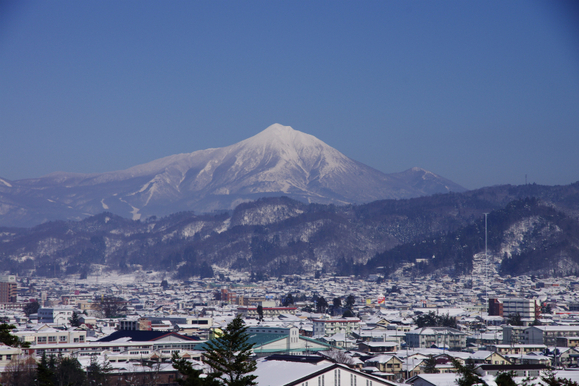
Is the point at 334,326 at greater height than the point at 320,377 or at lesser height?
greater

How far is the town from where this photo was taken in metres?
39.7

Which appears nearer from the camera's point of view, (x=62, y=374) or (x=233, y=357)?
(x=233, y=357)

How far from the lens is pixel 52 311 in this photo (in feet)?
Result: 261

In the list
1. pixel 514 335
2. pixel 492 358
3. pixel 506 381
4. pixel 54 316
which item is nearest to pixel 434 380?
pixel 506 381

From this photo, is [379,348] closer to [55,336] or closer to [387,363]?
[387,363]

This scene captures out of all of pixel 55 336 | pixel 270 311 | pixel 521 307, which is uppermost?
pixel 521 307

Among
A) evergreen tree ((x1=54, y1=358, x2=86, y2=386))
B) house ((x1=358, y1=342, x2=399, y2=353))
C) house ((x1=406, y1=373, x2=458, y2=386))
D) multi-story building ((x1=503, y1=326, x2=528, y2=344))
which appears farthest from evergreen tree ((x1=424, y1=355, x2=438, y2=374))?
multi-story building ((x1=503, y1=326, x2=528, y2=344))

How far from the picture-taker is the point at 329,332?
70000mm

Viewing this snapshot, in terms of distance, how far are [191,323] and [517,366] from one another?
37.7 meters

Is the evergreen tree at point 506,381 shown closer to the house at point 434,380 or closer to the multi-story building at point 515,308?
the house at point 434,380

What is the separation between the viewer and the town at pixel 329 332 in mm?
39656

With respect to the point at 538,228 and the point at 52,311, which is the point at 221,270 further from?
the point at 52,311

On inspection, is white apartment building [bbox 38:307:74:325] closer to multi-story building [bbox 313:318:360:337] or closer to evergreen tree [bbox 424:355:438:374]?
multi-story building [bbox 313:318:360:337]

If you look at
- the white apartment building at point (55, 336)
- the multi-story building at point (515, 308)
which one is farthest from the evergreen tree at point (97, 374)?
the multi-story building at point (515, 308)
